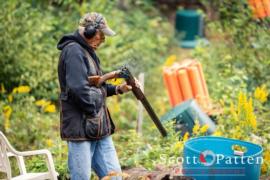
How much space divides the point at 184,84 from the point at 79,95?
3977 millimetres

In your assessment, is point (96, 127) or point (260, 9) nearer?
point (96, 127)

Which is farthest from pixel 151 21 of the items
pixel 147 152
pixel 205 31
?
pixel 147 152

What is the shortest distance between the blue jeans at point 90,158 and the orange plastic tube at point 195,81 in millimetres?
3491

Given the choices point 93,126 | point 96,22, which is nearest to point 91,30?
point 96,22

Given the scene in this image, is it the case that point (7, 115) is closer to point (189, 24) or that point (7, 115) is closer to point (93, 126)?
point (93, 126)

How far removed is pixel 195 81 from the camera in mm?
8930

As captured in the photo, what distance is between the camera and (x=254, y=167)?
5.23 m

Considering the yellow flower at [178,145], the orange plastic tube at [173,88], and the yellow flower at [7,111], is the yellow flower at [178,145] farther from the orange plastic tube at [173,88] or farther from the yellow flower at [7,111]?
the yellow flower at [7,111]

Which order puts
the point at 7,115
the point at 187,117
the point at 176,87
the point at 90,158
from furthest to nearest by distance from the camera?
the point at 176,87 → the point at 7,115 → the point at 187,117 → the point at 90,158

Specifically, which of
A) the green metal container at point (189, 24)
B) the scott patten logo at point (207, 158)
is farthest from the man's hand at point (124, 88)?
the green metal container at point (189, 24)

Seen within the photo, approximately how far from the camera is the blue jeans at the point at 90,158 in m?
5.34

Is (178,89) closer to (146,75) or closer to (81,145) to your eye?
(146,75)

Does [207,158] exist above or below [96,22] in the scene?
below

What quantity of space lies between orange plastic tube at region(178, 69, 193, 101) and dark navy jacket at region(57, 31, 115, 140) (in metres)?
3.54
